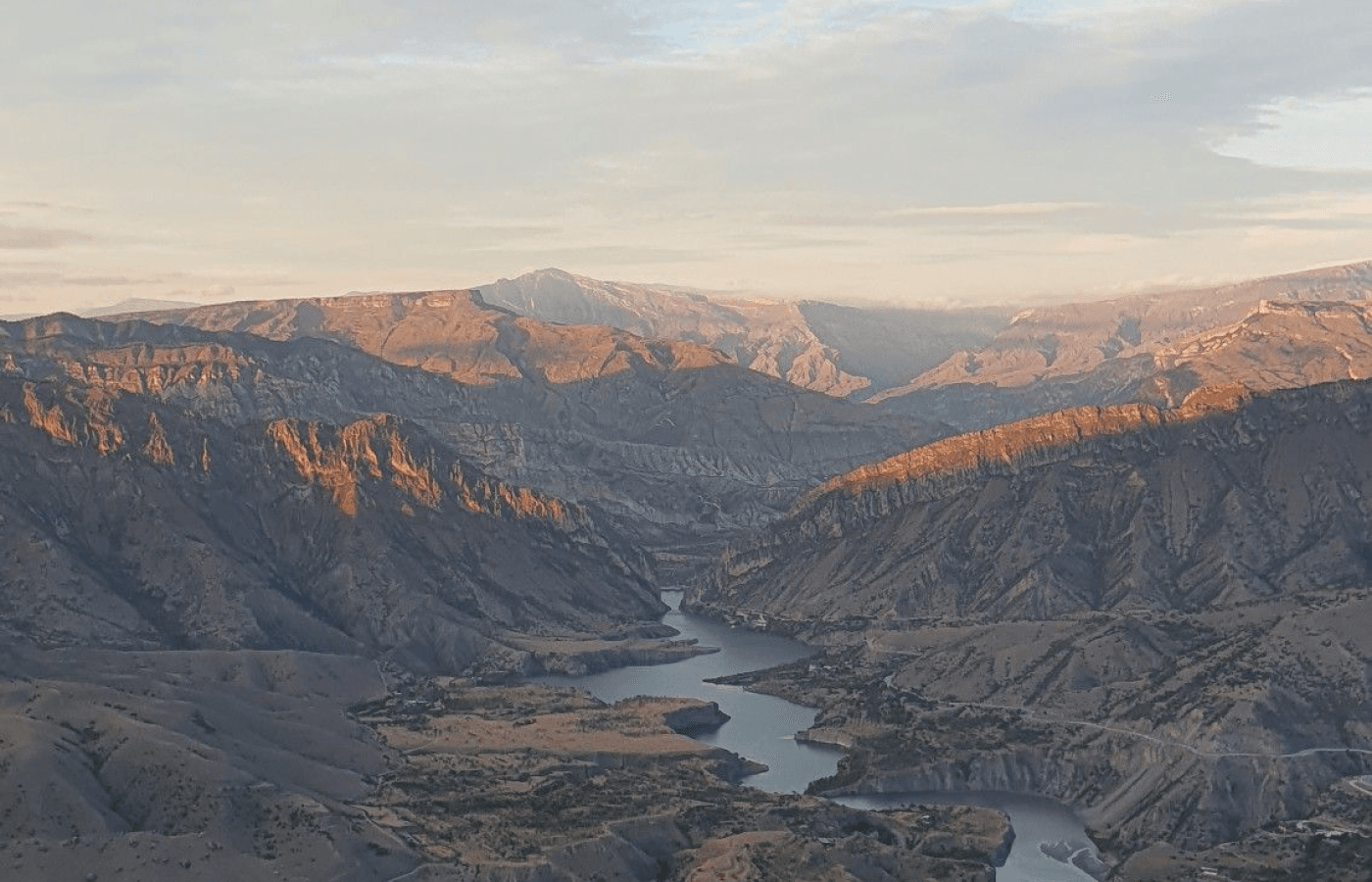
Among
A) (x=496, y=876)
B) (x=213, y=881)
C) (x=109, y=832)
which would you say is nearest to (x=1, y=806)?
(x=109, y=832)

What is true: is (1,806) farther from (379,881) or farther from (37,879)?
(379,881)

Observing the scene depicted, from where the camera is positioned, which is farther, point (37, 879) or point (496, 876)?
point (496, 876)

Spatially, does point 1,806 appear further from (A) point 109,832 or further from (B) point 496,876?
(B) point 496,876

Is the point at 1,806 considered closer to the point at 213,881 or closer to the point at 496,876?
the point at 213,881

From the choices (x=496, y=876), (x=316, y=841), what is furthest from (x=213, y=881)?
(x=496, y=876)

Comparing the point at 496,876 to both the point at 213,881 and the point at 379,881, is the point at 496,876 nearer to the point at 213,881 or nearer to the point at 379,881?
the point at 379,881

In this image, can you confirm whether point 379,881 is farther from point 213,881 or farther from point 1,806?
point 1,806

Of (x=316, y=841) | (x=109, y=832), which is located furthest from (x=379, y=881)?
(x=109, y=832)
